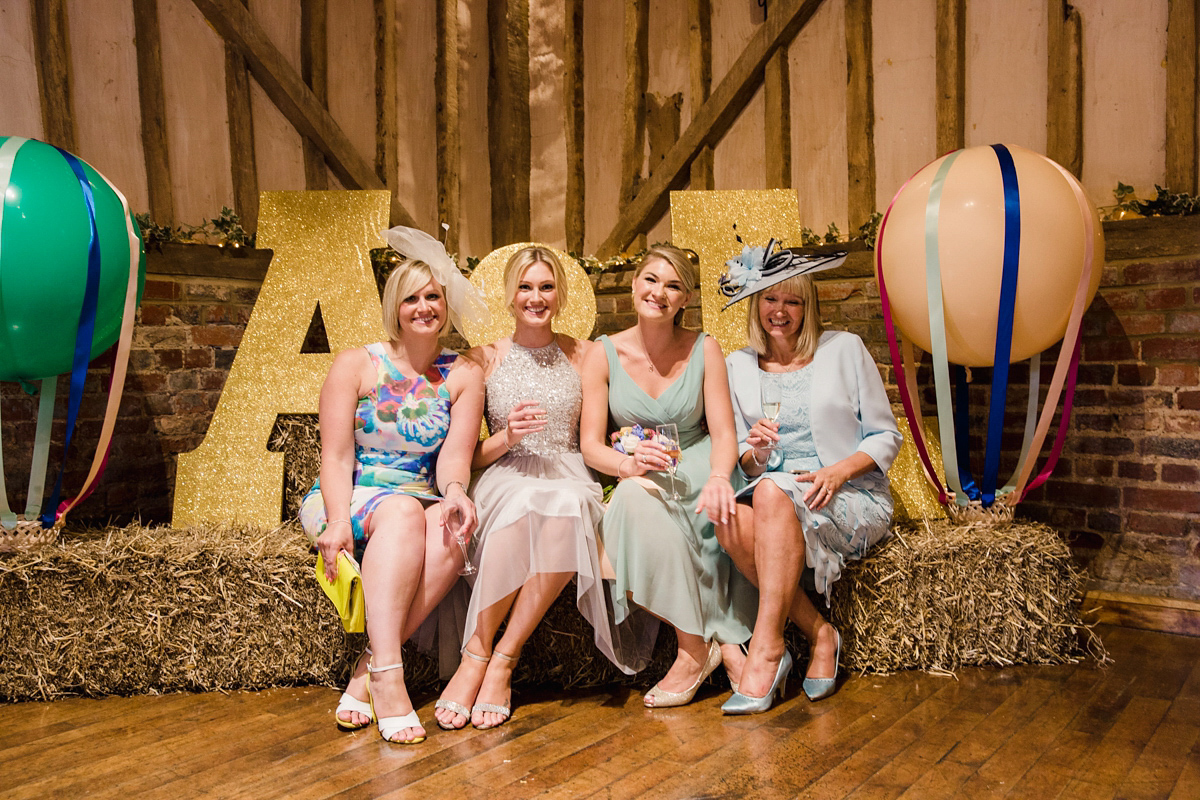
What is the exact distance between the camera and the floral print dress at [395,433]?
8.54 feet

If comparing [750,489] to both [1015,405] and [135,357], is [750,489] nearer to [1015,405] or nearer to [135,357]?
[1015,405]

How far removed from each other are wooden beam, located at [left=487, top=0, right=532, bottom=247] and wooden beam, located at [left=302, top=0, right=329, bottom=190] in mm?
961

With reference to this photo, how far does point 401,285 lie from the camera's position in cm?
262

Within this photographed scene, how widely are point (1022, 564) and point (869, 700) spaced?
0.69m

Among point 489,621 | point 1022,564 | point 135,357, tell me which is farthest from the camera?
point 135,357

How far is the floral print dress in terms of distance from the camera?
2602 millimetres

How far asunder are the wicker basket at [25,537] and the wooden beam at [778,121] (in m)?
3.27

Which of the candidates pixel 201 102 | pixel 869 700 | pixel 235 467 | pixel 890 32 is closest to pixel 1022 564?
pixel 869 700

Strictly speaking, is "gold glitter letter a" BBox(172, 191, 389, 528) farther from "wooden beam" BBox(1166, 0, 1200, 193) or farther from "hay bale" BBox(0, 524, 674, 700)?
"wooden beam" BBox(1166, 0, 1200, 193)

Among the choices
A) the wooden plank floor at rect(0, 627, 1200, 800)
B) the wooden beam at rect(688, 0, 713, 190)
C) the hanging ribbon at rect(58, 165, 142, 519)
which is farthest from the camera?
the wooden beam at rect(688, 0, 713, 190)

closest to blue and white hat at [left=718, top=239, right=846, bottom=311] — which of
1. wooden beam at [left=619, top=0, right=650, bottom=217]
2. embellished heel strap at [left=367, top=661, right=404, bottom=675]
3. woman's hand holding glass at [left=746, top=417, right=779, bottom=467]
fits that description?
woman's hand holding glass at [left=746, top=417, right=779, bottom=467]

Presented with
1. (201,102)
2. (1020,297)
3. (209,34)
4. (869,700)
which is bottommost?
(869,700)

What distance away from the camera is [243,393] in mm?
3271

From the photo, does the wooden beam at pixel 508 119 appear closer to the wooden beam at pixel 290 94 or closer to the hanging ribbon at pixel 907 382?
the wooden beam at pixel 290 94
